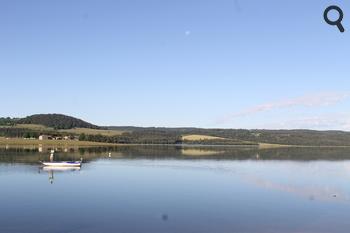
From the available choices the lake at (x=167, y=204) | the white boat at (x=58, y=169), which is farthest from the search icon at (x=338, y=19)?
the white boat at (x=58, y=169)

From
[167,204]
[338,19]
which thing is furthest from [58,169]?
[338,19]

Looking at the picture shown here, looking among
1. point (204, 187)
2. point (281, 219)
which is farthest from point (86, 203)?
point (204, 187)

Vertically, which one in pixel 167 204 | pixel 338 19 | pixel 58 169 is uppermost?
pixel 338 19

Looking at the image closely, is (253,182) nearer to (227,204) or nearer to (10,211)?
(227,204)

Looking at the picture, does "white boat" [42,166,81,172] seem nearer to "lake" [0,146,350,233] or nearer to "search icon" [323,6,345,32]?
"lake" [0,146,350,233]

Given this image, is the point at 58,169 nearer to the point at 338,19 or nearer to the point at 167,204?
the point at 167,204

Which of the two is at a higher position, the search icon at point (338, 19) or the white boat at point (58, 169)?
the search icon at point (338, 19)

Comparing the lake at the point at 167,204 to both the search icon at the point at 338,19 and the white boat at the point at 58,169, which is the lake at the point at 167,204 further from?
the search icon at the point at 338,19

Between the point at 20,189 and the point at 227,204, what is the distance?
2014 cm

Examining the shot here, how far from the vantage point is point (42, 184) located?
5538 centimetres

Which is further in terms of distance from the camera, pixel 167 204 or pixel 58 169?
pixel 58 169

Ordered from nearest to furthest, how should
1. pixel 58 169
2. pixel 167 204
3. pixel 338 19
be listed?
pixel 338 19 → pixel 167 204 → pixel 58 169

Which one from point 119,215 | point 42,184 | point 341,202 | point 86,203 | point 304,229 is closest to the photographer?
point 304,229

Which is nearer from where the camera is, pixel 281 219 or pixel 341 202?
pixel 281 219
